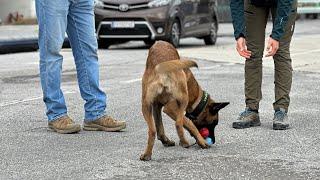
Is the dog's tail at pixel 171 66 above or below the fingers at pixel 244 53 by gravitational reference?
above

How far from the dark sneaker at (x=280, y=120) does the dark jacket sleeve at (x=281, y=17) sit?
0.63 meters

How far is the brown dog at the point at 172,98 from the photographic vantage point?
15.4ft

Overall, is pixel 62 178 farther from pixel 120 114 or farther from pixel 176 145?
pixel 120 114

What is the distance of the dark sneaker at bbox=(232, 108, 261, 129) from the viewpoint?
240 inches

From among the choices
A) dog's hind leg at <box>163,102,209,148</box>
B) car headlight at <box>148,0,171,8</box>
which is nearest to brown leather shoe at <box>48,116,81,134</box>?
dog's hind leg at <box>163,102,209,148</box>

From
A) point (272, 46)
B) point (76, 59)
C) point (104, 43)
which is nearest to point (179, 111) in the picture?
point (272, 46)

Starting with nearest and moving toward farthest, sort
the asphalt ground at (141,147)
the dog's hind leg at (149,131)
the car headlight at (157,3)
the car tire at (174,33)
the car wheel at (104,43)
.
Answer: the asphalt ground at (141,147), the dog's hind leg at (149,131), the car headlight at (157,3), the car tire at (174,33), the car wheel at (104,43)

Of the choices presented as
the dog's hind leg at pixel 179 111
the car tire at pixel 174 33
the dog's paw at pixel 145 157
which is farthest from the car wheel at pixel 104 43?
the dog's paw at pixel 145 157

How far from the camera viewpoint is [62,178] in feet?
14.4

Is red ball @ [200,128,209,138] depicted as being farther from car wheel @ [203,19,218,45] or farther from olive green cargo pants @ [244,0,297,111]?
car wheel @ [203,19,218,45]

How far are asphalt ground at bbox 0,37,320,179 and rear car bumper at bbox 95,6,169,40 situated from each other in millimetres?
7026

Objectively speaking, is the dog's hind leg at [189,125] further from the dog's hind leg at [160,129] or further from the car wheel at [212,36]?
the car wheel at [212,36]

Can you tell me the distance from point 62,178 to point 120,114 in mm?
2519

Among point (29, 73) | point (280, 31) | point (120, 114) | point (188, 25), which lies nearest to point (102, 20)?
point (188, 25)
